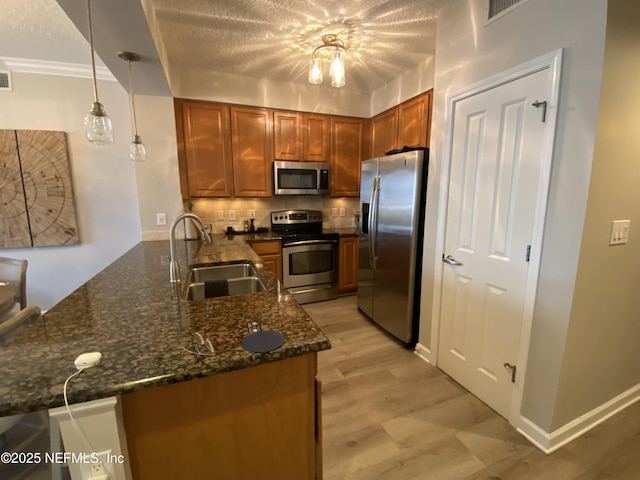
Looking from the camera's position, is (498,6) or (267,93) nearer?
(498,6)

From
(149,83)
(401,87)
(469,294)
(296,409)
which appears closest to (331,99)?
(401,87)

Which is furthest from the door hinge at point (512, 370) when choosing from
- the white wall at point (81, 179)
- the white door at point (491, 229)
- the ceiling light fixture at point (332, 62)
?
the white wall at point (81, 179)

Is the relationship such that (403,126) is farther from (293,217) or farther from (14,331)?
(14,331)

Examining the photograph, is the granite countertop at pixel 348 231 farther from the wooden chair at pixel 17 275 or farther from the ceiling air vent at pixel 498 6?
the wooden chair at pixel 17 275

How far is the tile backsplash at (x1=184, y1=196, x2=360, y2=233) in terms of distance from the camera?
3463 mm

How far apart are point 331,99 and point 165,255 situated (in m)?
2.67

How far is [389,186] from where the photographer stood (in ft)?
8.43

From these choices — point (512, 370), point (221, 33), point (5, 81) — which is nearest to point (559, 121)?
point (512, 370)

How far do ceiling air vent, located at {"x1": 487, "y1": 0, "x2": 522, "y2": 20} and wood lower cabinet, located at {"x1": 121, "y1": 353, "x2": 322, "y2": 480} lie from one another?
2.09m

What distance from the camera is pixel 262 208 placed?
3.72 meters

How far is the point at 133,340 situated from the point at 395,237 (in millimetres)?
2099

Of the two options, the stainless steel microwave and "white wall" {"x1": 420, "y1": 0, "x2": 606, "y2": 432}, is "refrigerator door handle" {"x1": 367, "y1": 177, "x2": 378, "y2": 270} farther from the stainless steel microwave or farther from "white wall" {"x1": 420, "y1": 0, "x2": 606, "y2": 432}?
"white wall" {"x1": 420, "y1": 0, "x2": 606, "y2": 432}

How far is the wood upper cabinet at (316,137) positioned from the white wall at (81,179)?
1912 mm

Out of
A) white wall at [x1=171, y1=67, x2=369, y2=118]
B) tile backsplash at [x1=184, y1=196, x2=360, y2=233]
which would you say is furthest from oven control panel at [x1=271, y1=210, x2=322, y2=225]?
white wall at [x1=171, y1=67, x2=369, y2=118]
